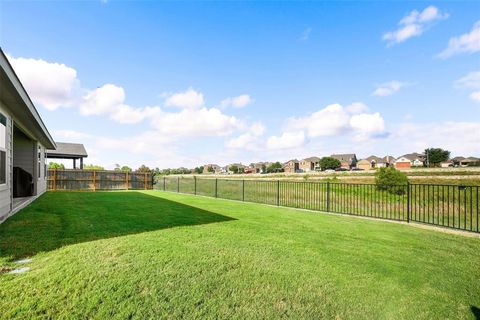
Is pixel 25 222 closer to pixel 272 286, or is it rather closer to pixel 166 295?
pixel 166 295

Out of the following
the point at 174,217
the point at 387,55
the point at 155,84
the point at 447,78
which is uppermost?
the point at 387,55

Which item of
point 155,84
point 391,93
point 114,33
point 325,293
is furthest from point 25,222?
point 391,93

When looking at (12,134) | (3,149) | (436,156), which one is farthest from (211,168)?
(3,149)

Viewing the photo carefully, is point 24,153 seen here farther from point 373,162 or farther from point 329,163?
point 373,162

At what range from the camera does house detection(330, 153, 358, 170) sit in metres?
83.6

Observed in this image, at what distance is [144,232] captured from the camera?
4.74 m

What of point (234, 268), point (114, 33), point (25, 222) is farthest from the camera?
point (114, 33)

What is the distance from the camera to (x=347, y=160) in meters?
84.9

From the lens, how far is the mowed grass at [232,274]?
7.40ft

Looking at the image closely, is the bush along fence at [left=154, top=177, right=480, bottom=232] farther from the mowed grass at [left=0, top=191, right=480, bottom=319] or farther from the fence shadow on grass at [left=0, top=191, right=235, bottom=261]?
the fence shadow on grass at [left=0, top=191, right=235, bottom=261]

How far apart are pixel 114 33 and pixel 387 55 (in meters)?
12.8

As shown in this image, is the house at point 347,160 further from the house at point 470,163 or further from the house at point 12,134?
the house at point 12,134

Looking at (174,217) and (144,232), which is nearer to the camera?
(144,232)

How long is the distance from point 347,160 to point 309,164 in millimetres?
12870
